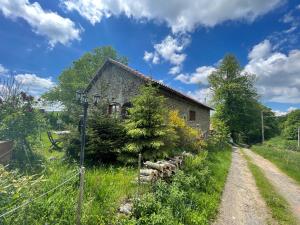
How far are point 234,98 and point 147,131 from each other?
91.1 ft

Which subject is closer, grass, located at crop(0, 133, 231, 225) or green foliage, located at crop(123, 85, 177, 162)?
grass, located at crop(0, 133, 231, 225)

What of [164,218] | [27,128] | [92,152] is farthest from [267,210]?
[27,128]

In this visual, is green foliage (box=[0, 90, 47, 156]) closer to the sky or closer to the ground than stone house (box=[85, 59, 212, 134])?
closer to the ground

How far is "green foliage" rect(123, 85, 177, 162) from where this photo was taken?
8.66 meters

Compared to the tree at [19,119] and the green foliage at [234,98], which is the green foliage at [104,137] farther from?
the green foliage at [234,98]

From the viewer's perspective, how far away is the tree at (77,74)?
109 ft

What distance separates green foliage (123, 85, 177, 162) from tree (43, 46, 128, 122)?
25603 mm

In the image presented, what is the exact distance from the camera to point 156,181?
623cm

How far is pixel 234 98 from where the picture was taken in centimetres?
3306

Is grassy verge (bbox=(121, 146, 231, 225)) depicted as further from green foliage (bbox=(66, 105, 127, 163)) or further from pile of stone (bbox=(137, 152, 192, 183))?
green foliage (bbox=(66, 105, 127, 163))

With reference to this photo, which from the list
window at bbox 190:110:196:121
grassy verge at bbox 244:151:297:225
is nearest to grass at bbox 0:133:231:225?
grassy verge at bbox 244:151:297:225

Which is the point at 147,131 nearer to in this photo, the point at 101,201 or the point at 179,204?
the point at 179,204

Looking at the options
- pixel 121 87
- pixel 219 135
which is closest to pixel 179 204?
pixel 121 87

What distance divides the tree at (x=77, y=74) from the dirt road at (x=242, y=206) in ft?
94.0
